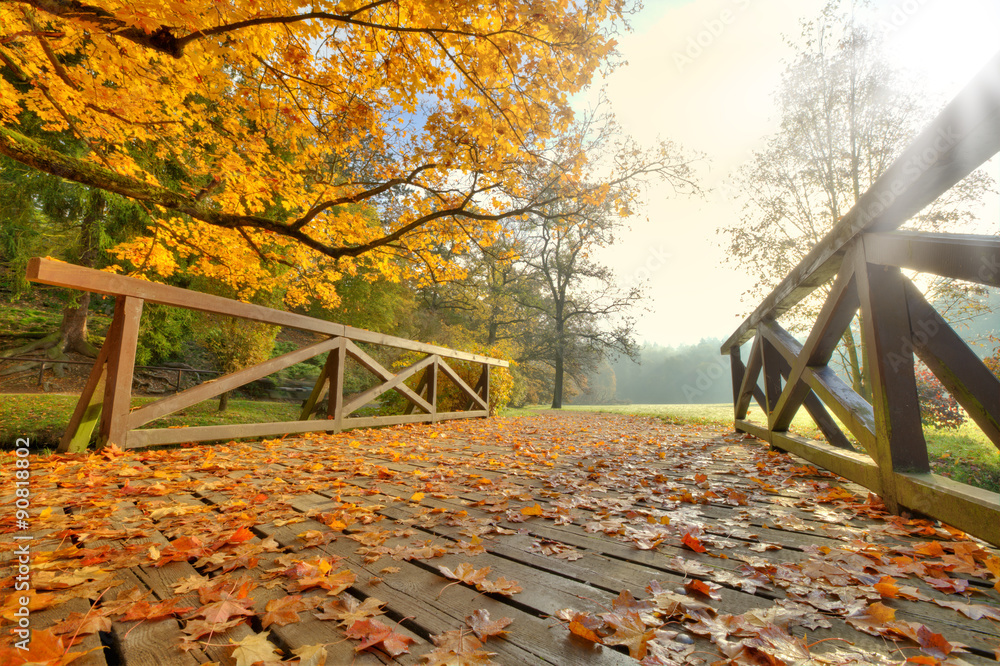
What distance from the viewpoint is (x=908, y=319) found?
1884 mm

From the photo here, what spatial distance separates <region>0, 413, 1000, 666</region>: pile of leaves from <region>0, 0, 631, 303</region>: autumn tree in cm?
359

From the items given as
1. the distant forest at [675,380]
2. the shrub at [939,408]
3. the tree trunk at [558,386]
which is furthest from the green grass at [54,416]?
the distant forest at [675,380]

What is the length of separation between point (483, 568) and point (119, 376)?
10.6 ft

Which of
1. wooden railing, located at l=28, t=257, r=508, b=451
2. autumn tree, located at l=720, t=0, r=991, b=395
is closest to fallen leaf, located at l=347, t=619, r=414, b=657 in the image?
wooden railing, located at l=28, t=257, r=508, b=451

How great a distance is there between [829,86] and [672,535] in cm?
1253

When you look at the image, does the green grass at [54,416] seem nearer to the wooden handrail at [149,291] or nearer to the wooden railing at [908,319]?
the wooden handrail at [149,291]

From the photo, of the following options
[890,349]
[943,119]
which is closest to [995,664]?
[890,349]

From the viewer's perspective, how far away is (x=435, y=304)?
56.7 ft

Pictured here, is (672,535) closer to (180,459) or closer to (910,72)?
(180,459)

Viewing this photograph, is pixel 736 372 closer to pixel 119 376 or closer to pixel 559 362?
pixel 119 376

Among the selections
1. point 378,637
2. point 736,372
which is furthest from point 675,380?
point 378,637

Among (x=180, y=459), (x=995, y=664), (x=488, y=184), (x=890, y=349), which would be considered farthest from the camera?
(x=488, y=184)

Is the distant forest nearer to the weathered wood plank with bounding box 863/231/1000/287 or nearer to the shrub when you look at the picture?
the shrub

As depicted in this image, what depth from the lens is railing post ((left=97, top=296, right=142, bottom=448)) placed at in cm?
290
